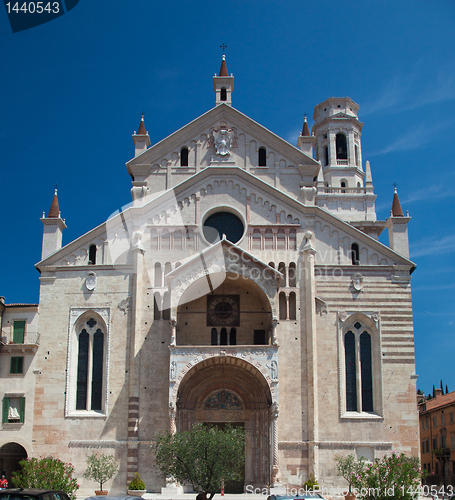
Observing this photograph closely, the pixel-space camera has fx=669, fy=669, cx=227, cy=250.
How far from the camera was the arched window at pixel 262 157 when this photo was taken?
38094 mm

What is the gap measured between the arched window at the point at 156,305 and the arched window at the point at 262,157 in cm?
976

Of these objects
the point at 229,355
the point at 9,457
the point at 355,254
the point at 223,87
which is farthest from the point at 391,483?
the point at 223,87

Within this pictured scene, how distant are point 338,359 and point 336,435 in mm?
3691

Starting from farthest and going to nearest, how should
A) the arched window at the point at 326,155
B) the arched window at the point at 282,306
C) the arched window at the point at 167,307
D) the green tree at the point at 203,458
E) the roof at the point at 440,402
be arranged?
the roof at the point at 440,402
the arched window at the point at 326,155
the arched window at the point at 282,306
the arched window at the point at 167,307
the green tree at the point at 203,458

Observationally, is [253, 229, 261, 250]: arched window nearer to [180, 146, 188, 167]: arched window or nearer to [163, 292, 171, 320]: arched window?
[163, 292, 171, 320]: arched window

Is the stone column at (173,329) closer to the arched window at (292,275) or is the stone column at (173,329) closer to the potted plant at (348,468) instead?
the arched window at (292,275)

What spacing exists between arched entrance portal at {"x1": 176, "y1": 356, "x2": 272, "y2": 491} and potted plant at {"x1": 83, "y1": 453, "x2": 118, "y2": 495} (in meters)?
3.62

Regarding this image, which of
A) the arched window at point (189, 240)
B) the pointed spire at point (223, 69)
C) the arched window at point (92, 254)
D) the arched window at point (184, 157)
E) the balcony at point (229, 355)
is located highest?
the pointed spire at point (223, 69)

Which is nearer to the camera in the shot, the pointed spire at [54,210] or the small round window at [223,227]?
the small round window at [223,227]

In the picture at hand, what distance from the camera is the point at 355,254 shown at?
117 feet

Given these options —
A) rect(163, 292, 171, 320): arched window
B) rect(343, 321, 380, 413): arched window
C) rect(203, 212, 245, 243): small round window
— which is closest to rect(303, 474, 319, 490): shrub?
rect(343, 321, 380, 413): arched window

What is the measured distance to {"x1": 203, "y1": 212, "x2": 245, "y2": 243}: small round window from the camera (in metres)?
35.9

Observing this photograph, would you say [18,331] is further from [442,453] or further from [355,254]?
[442,453]

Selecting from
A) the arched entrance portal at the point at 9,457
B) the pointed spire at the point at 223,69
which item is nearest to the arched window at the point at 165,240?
the pointed spire at the point at 223,69
